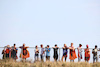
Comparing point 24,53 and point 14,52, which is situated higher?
point 14,52

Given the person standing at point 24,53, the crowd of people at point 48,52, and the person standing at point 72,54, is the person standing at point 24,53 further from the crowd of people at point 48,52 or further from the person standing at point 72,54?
the person standing at point 72,54

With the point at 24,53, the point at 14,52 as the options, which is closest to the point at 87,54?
the point at 24,53

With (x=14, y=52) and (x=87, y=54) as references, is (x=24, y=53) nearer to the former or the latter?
(x=14, y=52)

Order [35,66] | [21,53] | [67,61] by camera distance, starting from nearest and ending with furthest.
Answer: [35,66]
[67,61]
[21,53]

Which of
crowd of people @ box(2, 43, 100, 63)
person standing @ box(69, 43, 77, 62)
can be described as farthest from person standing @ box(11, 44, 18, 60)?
person standing @ box(69, 43, 77, 62)

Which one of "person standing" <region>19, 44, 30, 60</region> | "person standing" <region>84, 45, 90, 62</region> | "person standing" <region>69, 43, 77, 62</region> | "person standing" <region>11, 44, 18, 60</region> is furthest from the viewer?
"person standing" <region>19, 44, 30, 60</region>

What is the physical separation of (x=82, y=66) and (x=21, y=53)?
21.7 feet

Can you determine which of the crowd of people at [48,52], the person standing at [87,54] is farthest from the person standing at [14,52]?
the person standing at [87,54]

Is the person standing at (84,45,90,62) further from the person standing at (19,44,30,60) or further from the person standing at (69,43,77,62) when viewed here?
the person standing at (19,44,30,60)

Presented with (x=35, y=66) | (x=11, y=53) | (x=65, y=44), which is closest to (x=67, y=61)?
(x=65, y=44)

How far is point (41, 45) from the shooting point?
29.4m

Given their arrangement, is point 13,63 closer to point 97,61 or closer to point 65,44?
point 65,44

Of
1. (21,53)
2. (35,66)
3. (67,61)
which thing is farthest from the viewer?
(21,53)

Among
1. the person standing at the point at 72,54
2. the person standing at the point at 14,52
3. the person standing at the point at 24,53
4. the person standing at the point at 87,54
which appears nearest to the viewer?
the person standing at the point at 72,54
